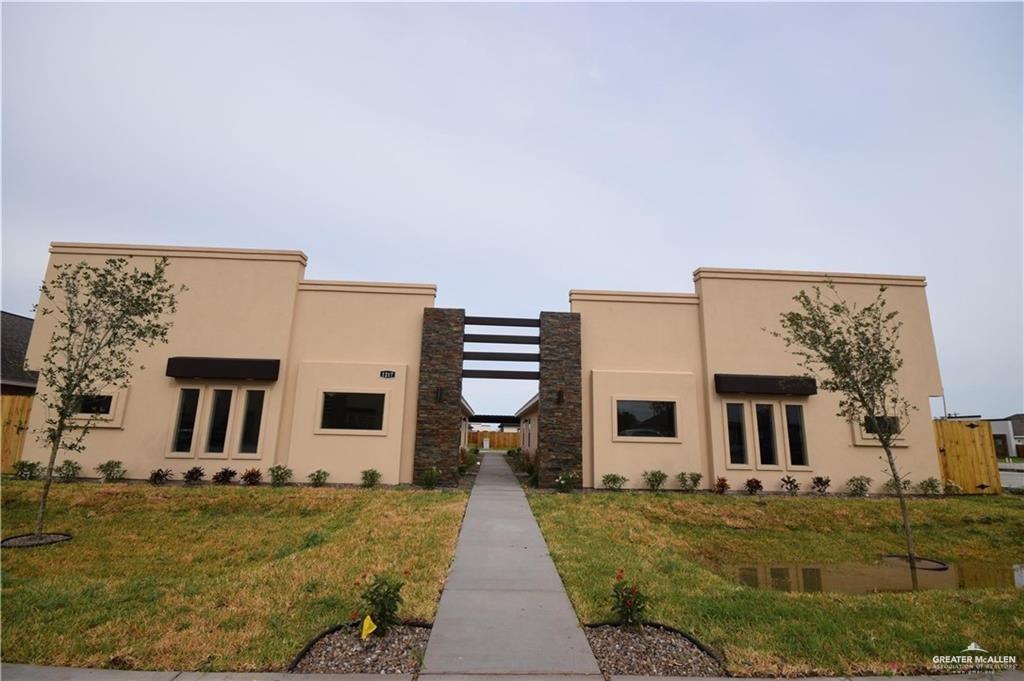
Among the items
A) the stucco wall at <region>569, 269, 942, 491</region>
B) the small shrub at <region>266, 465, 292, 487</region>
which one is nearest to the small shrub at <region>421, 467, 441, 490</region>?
the small shrub at <region>266, 465, 292, 487</region>

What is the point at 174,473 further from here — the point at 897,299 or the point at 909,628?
the point at 897,299

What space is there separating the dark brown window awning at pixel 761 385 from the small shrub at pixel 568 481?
5366 millimetres

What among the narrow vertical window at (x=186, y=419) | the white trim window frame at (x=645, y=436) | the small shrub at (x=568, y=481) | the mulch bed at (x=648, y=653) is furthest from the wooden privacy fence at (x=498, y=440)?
the mulch bed at (x=648, y=653)

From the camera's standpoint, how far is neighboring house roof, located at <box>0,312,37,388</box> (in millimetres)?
22945

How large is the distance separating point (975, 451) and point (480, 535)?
1783 centimetres

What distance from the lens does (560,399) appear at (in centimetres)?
1616

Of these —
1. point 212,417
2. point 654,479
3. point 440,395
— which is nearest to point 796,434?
point 654,479

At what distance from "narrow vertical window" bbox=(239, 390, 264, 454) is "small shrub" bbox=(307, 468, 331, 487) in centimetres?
204

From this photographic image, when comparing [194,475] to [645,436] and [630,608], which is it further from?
[630,608]

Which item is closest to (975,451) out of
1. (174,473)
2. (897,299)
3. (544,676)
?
(897,299)

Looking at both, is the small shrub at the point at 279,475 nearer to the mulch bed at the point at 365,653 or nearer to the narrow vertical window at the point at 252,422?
the narrow vertical window at the point at 252,422

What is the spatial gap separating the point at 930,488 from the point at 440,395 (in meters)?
15.9

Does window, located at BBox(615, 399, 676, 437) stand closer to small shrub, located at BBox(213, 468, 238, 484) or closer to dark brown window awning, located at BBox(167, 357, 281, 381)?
dark brown window awning, located at BBox(167, 357, 281, 381)

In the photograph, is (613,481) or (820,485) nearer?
(613,481)
